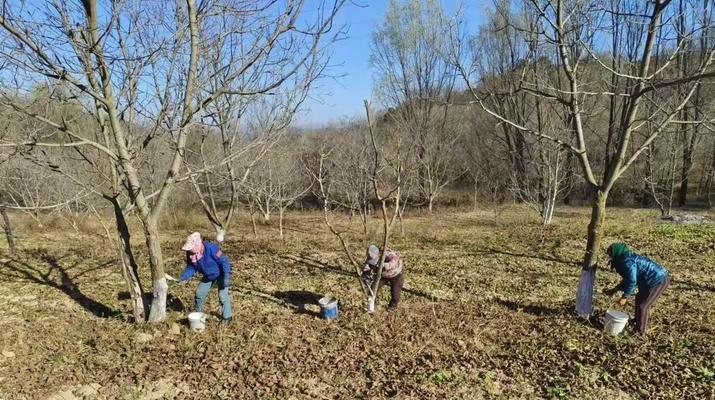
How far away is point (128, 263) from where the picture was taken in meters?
5.41

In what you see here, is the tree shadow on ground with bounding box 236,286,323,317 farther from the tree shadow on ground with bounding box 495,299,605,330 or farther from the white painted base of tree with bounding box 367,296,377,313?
the tree shadow on ground with bounding box 495,299,605,330

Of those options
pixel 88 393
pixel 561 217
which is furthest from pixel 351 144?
pixel 88 393

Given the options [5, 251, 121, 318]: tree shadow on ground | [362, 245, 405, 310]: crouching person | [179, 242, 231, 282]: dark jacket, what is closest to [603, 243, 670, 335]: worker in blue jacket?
Result: [362, 245, 405, 310]: crouching person

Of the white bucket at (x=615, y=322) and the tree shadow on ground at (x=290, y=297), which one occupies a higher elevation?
the white bucket at (x=615, y=322)

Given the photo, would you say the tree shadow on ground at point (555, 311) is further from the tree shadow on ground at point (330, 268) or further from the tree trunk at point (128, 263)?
the tree trunk at point (128, 263)

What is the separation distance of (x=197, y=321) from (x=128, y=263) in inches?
42.8

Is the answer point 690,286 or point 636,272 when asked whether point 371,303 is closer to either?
point 636,272

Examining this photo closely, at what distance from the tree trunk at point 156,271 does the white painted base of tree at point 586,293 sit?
5235mm

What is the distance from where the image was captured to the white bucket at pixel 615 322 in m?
5.16

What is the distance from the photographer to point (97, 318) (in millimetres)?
6047

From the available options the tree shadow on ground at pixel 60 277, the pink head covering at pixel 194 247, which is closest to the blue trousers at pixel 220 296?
the pink head covering at pixel 194 247

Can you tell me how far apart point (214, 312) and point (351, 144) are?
13047 mm

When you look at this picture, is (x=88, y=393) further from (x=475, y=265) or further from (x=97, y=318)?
(x=475, y=265)

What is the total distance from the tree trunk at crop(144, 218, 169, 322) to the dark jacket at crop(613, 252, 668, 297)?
5316 millimetres
